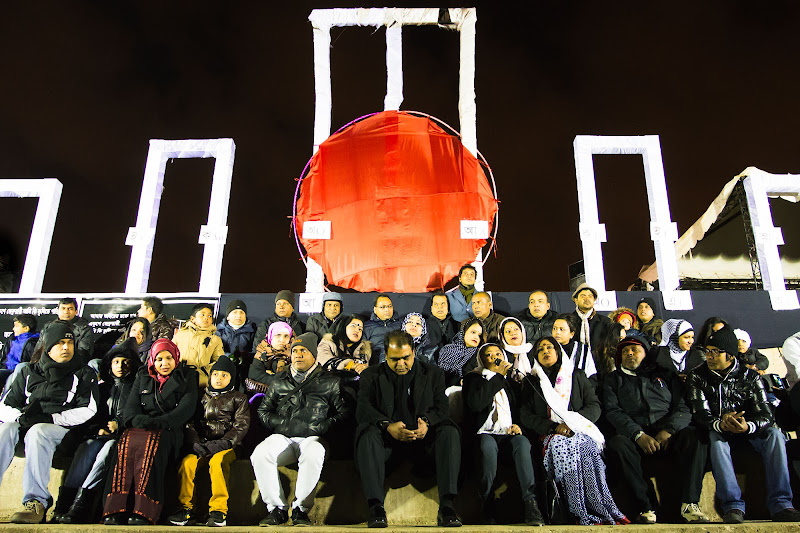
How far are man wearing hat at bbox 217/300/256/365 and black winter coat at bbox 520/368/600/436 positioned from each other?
2726 millimetres

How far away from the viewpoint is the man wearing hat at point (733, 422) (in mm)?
3816

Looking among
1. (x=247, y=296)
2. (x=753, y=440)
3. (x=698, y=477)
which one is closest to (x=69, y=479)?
(x=247, y=296)

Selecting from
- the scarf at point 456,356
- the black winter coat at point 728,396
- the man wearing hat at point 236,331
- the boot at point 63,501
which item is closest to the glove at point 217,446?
the boot at point 63,501

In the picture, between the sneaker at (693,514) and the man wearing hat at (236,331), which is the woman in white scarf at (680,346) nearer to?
the sneaker at (693,514)

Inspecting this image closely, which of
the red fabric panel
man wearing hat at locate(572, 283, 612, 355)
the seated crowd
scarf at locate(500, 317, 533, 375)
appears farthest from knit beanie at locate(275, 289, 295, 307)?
man wearing hat at locate(572, 283, 612, 355)

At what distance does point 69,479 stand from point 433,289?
4105mm

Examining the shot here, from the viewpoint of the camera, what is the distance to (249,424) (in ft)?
14.5

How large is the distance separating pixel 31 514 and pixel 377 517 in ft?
7.24

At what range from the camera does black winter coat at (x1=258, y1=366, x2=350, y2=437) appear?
4262 mm

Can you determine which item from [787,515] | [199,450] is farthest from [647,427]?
[199,450]

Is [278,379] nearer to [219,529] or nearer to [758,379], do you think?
[219,529]

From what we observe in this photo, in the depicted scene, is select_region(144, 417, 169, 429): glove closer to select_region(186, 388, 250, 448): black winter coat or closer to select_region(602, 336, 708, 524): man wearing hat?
select_region(186, 388, 250, 448): black winter coat

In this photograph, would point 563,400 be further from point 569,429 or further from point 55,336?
point 55,336

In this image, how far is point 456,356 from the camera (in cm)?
491
